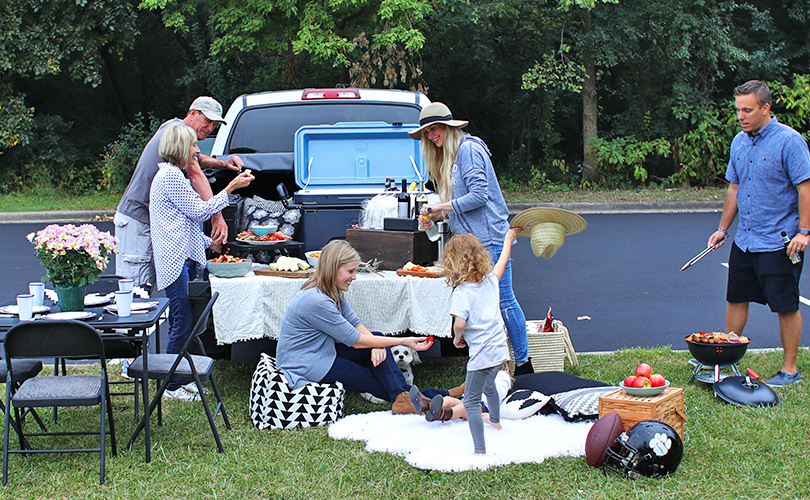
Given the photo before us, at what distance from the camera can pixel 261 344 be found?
6.35 meters

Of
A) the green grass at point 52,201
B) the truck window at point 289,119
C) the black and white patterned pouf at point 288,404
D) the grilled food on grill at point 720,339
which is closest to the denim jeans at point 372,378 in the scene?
the black and white patterned pouf at point 288,404

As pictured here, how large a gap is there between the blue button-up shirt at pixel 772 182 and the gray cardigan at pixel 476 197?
→ 1668 mm

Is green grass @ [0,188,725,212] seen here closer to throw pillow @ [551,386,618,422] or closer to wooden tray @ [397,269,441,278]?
wooden tray @ [397,269,441,278]

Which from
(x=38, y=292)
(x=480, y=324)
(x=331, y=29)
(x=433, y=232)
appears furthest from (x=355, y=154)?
(x=331, y=29)

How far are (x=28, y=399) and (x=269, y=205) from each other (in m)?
2.71

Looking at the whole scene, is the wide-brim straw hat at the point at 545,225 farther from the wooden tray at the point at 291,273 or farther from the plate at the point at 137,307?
the plate at the point at 137,307

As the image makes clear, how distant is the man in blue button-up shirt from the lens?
4.76m

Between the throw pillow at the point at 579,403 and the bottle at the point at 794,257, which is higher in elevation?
the bottle at the point at 794,257

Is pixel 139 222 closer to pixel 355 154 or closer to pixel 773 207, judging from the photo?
pixel 355 154

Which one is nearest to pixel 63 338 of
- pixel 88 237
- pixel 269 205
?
pixel 88 237

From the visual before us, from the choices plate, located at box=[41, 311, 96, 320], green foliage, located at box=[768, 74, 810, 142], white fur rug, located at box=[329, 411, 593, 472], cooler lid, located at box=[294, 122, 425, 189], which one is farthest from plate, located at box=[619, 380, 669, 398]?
green foliage, located at box=[768, 74, 810, 142]

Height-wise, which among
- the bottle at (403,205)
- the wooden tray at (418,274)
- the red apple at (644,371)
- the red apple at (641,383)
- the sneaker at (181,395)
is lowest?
the sneaker at (181,395)

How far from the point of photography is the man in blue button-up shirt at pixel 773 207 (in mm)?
4762

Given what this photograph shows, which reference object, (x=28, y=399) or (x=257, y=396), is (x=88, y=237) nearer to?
(x=28, y=399)
